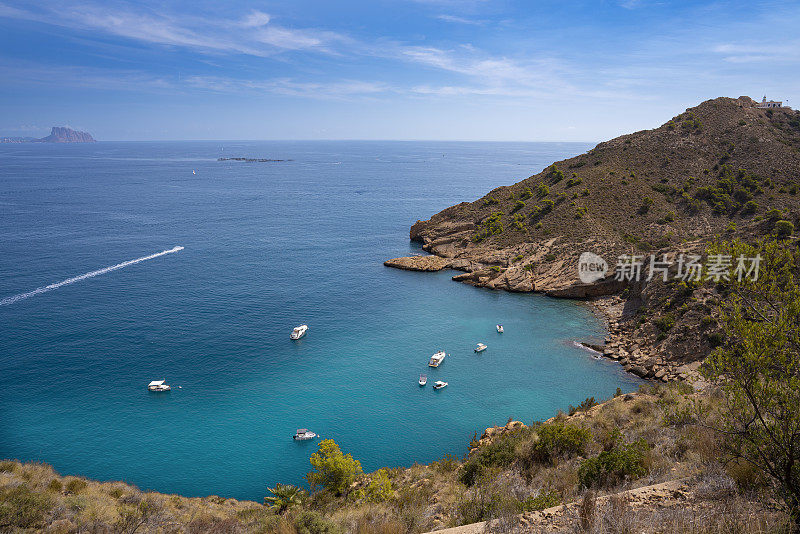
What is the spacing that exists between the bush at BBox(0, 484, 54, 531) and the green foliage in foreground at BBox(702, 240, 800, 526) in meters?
20.4

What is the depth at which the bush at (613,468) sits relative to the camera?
1541 cm

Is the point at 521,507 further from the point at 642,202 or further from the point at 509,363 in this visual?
the point at 642,202

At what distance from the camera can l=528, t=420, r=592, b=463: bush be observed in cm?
2005

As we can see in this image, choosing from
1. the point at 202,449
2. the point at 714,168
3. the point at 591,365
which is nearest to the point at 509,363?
the point at 591,365

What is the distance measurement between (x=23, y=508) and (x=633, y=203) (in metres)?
72.0

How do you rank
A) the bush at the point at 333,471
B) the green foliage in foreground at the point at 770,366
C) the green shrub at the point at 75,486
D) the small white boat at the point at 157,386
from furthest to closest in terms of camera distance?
the small white boat at the point at 157,386 → the bush at the point at 333,471 → the green shrub at the point at 75,486 → the green foliage in foreground at the point at 770,366

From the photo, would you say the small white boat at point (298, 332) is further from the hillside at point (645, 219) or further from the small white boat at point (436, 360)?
the hillside at point (645, 219)

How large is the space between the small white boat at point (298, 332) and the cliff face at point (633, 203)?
25.7 metres

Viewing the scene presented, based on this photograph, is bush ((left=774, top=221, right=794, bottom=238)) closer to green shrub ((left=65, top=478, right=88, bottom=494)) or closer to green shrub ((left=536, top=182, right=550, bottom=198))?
green shrub ((left=536, top=182, right=550, bottom=198))

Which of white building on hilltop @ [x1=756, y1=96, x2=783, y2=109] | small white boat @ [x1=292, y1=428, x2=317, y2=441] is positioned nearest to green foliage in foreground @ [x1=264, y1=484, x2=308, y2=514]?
small white boat @ [x1=292, y1=428, x2=317, y2=441]

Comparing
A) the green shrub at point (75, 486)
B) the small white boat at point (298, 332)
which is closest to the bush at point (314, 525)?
the green shrub at point (75, 486)

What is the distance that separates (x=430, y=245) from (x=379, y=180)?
107 meters

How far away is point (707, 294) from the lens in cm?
4016

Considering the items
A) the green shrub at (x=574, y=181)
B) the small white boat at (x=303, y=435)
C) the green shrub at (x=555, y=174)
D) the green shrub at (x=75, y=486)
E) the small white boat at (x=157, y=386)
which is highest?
the green shrub at (x=555, y=174)
